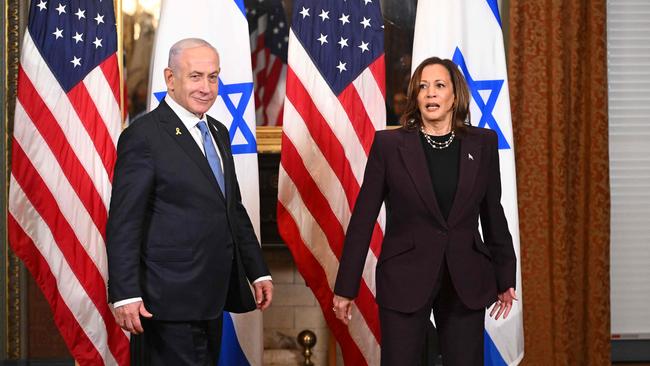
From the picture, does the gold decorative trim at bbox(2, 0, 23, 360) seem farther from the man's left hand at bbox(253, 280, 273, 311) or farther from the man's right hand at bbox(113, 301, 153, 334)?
the man's right hand at bbox(113, 301, 153, 334)

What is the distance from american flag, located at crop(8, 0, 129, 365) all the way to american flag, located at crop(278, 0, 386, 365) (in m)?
→ 0.89

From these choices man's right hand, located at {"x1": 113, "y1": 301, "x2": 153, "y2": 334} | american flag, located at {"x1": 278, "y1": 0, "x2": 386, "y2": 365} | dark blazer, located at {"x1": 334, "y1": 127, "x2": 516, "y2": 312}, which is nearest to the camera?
man's right hand, located at {"x1": 113, "y1": 301, "x2": 153, "y2": 334}

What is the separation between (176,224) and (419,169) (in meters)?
0.83

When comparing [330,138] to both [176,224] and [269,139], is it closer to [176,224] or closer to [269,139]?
[269,139]

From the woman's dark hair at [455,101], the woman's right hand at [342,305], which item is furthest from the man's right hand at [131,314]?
the woman's dark hair at [455,101]

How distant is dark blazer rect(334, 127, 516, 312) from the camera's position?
287 cm

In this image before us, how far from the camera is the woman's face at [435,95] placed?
9.71 feet

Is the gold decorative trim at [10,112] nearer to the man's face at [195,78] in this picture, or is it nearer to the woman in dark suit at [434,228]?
the man's face at [195,78]

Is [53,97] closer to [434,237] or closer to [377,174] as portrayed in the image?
[377,174]

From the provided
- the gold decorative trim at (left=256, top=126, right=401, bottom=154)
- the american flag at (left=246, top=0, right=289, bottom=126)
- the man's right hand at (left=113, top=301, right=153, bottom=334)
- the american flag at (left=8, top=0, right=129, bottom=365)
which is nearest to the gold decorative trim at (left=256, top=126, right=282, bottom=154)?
the gold decorative trim at (left=256, top=126, right=401, bottom=154)

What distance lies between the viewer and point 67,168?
407cm

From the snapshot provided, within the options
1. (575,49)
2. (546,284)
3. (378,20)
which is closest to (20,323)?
(378,20)

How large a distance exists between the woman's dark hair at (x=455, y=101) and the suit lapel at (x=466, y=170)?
7cm

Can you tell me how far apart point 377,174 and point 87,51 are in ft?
6.06
